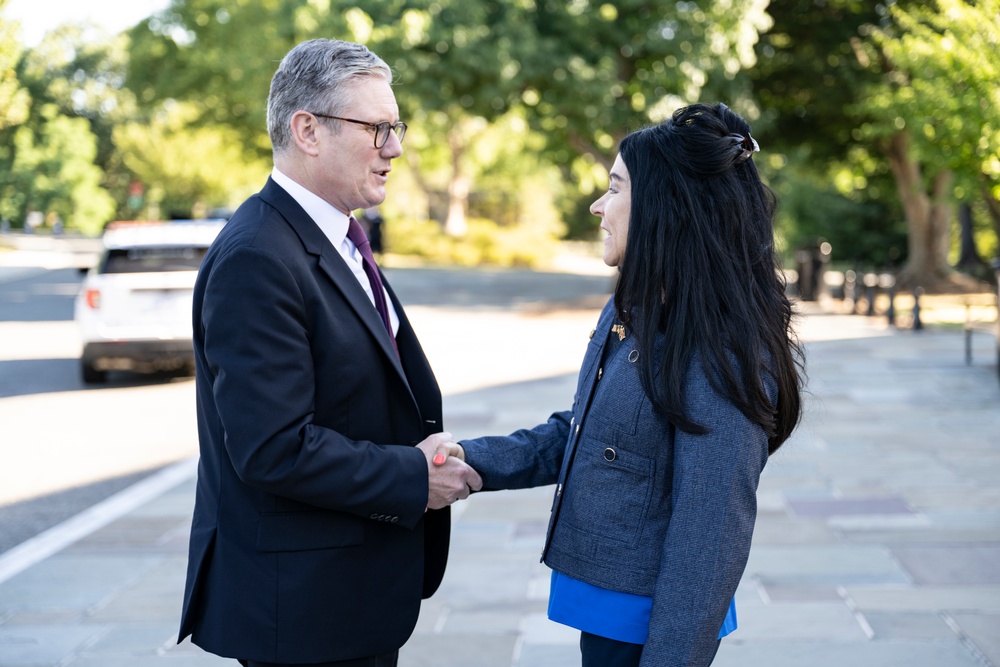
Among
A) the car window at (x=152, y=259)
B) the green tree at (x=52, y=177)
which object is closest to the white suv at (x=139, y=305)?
the car window at (x=152, y=259)

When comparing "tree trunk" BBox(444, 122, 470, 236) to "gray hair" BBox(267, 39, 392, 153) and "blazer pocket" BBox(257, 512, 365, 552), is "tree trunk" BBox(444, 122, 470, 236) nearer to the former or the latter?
"gray hair" BBox(267, 39, 392, 153)

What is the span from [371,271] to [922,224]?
23092mm

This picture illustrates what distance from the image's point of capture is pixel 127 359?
39.3 ft

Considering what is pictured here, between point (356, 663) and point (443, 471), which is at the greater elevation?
point (443, 471)

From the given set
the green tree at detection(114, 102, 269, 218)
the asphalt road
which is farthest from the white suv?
the green tree at detection(114, 102, 269, 218)

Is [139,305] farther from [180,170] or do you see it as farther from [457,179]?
[180,170]

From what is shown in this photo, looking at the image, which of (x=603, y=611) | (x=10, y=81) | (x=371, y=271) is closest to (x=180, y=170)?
(x=10, y=81)

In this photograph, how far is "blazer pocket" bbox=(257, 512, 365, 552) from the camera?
2225 mm

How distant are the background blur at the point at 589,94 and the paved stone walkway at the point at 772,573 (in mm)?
2358

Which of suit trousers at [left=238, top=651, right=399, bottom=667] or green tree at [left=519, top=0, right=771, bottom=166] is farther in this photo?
green tree at [left=519, top=0, right=771, bottom=166]

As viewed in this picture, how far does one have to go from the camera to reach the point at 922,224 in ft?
77.4

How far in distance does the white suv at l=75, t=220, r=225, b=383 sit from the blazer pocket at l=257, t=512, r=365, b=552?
10.1m

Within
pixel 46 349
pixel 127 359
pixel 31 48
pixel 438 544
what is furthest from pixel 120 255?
pixel 438 544

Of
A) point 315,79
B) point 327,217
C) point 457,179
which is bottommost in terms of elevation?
point 327,217
